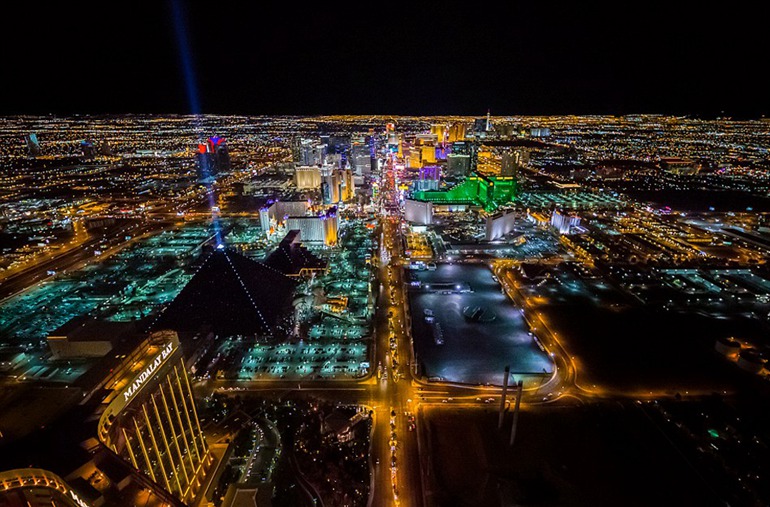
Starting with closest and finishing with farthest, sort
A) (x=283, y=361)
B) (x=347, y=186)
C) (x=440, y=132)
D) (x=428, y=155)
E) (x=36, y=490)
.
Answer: (x=36, y=490), (x=283, y=361), (x=347, y=186), (x=428, y=155), (x=440, y=132)

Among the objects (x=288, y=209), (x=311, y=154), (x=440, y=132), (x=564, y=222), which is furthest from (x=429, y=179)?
(x=440, y=132)

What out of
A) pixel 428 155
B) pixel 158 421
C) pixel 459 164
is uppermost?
pixel 428 155

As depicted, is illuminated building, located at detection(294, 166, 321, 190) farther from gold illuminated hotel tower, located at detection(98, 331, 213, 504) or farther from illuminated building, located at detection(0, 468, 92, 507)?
illuminated building, located at detection(0, 468, 92, 507)

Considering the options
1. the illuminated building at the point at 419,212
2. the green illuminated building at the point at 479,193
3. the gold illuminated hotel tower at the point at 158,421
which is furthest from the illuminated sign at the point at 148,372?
the green illuminated building at the point at 479,193

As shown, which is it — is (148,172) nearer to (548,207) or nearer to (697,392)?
(548,207)

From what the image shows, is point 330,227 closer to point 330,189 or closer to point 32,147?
point 330,189

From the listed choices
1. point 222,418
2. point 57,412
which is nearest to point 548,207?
point 222,418
